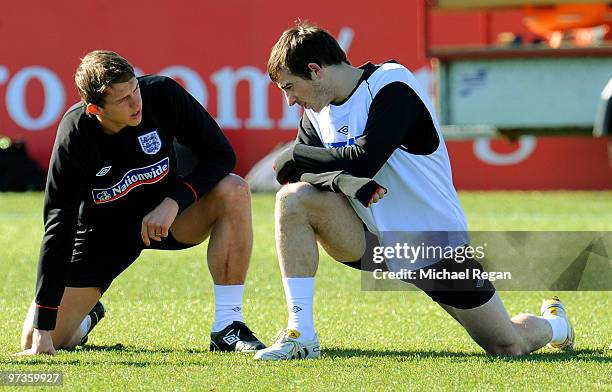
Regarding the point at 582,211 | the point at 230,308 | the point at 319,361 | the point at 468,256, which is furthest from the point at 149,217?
the point at 582,211

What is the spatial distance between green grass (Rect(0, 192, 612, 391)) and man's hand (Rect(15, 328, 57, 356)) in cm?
7

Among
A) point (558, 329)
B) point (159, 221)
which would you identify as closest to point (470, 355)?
point (558, 329)

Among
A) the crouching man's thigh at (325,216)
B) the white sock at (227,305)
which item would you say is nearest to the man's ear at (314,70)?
the crouching man's thigh at (325,216)

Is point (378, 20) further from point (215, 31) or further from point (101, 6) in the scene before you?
point (101, 6)

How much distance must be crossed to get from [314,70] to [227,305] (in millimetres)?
1091

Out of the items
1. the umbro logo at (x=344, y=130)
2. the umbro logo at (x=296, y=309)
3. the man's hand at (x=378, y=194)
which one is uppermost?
the umbro logo at (x=344, y=130)

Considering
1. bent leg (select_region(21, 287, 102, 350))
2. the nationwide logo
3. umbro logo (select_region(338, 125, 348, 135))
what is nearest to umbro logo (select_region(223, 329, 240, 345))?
bent leg (select_region(21, 287, 102, 350))

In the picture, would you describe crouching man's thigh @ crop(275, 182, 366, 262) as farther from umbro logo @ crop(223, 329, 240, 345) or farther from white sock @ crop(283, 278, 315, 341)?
umbro logo @ crop(223, 329, 240, 345)

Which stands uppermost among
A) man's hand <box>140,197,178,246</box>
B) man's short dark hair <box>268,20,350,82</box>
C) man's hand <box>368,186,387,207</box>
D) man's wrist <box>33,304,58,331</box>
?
man's short dark hair <box>268,20,350,82</box>

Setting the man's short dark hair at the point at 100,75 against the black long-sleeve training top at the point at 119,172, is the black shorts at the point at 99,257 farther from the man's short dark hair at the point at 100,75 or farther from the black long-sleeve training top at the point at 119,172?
the man's short dark hair at the point at 100,75

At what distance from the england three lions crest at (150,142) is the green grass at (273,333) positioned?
823 millimetres

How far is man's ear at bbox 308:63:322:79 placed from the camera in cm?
487

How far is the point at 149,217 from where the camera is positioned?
5133 millimetres

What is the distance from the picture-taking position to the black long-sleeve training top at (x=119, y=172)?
16.1 feet
